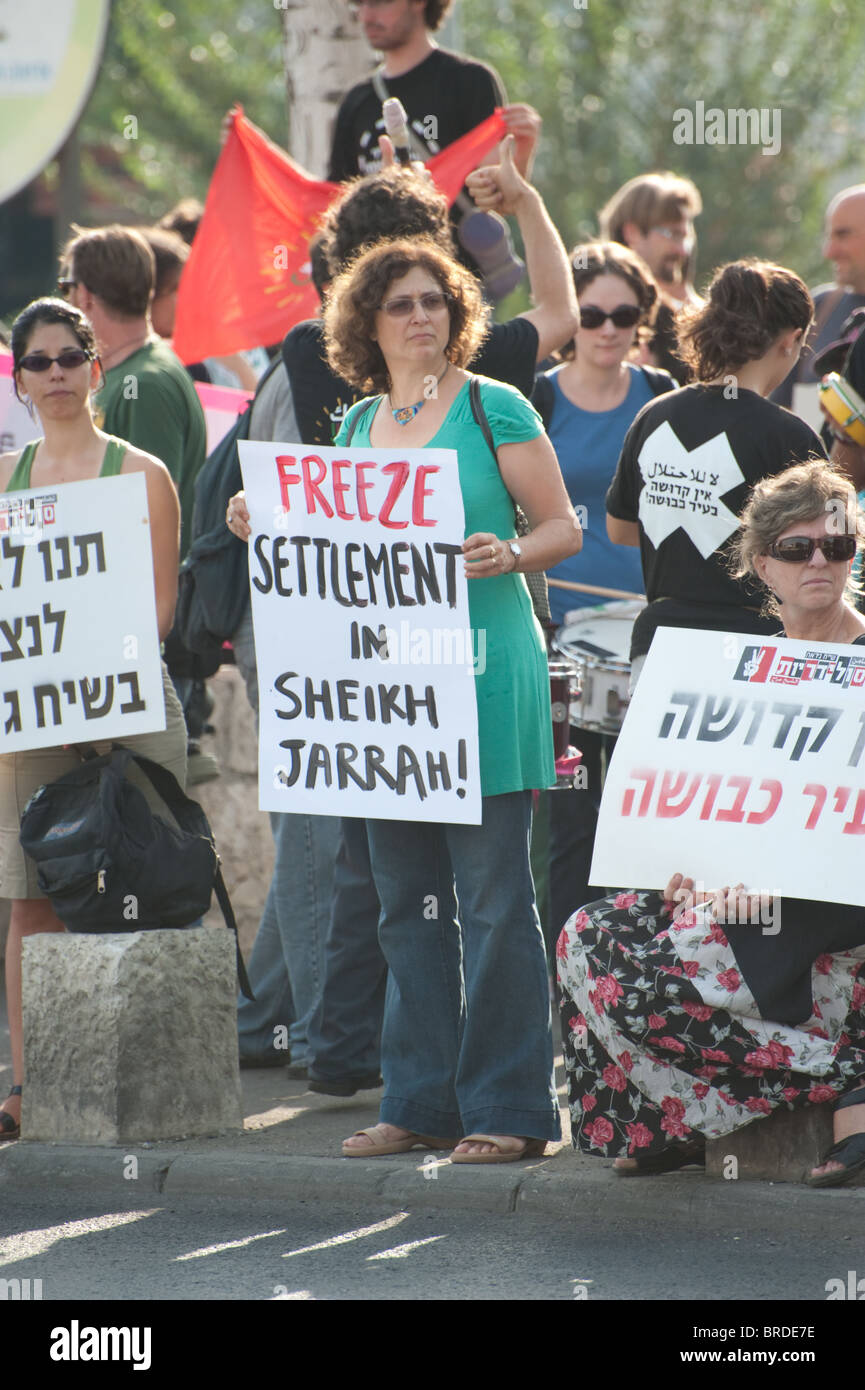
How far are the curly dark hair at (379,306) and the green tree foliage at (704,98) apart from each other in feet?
59.0

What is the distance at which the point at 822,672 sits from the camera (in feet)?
15.6

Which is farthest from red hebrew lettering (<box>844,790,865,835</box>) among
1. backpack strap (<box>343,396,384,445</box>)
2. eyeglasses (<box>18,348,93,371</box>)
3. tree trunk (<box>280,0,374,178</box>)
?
tree trunk (<box>280,0,374,178</box>)

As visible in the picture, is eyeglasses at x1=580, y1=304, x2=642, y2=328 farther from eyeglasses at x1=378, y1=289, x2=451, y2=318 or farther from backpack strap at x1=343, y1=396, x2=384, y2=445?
eyeglasses at x1=378, y1=289, x2=451, y2=318

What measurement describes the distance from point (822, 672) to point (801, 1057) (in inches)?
34.4

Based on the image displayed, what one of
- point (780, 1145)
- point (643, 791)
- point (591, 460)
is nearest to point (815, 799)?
point (643, 791)

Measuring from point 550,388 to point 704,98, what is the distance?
54.8 feet

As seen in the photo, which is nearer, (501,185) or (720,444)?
(720,444)

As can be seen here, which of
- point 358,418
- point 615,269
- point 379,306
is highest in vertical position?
point 615,269

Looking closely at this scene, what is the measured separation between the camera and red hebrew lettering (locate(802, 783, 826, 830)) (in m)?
4.64

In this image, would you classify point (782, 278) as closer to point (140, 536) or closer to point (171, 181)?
point (140, 536)

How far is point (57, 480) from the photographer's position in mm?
5809

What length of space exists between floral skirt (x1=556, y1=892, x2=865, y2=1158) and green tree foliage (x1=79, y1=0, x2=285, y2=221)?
20015 mm

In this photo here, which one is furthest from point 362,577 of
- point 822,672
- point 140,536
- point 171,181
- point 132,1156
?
point 171,181

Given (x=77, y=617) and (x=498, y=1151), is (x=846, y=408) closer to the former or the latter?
(x=77, y=617)
